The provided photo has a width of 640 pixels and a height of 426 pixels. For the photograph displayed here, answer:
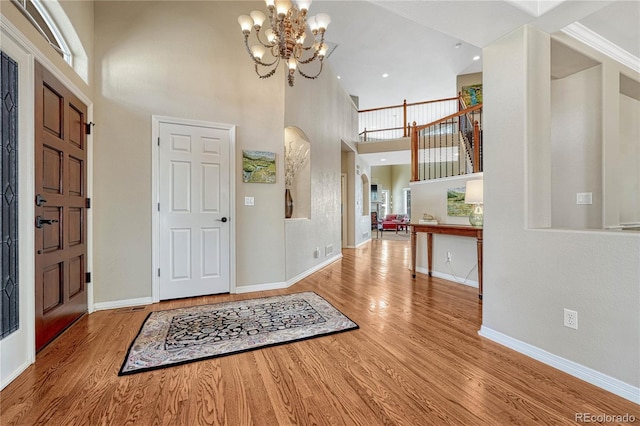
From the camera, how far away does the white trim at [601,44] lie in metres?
2.23

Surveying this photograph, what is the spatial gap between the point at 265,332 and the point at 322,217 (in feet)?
9.40

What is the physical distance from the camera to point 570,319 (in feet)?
5.51

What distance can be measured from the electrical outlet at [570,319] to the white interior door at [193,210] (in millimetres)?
3158

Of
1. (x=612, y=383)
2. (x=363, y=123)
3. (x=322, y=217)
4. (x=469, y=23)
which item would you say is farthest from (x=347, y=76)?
(x=612, y=383)

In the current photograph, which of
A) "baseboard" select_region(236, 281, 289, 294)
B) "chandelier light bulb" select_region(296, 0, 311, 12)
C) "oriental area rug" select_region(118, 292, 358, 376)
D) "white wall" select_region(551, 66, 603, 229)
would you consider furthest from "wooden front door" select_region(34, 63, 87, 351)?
"white wall" select_region(551, 66, 603, 229)

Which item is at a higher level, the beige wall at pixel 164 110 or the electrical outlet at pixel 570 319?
the beige wall at pixel 164 110

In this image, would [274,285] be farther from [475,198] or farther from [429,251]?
[475,198]

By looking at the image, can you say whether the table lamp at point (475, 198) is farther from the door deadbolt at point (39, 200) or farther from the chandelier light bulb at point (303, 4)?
the door deadbolt at point (39, 200)

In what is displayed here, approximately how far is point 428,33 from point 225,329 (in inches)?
251

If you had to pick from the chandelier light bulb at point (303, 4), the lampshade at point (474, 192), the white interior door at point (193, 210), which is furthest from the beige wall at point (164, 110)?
the lampshade at point (474, 192)

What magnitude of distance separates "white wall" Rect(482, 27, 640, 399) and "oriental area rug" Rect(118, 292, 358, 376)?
1292 mm

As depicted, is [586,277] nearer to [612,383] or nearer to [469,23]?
[612,383]

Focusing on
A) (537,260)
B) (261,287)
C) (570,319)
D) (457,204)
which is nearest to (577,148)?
(457,204)

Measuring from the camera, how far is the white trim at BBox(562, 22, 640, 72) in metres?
2.23
